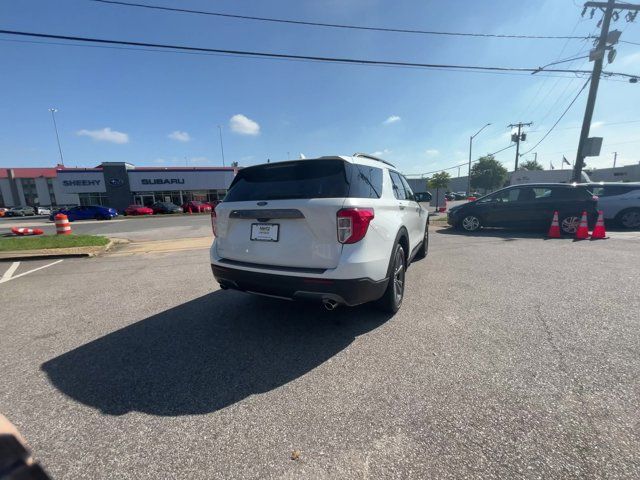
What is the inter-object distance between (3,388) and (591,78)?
21.1 meters

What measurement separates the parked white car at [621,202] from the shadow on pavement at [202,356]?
11540 mm

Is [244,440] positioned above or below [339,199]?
below

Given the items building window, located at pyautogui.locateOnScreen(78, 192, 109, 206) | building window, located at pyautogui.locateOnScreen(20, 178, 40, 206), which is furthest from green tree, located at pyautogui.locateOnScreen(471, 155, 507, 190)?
building window, located at pyautogui.locateOnScreen(20, 178, 40, 206)

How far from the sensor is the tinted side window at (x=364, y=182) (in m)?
2.87

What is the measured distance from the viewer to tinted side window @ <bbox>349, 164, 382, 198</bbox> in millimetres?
2873

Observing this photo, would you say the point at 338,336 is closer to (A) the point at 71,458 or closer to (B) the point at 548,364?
(B) the point at 548,364

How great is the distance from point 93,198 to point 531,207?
159 ft

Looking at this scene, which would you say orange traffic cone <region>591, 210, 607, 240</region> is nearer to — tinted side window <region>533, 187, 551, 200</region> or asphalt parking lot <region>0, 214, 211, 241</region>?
tinted side window <region>533, 187, 551, 200</region>

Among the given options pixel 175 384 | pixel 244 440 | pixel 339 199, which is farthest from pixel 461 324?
pixel 175 384

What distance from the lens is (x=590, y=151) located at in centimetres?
1412

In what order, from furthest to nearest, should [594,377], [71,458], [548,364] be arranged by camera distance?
[548,364]
[594,377]
[71,458]

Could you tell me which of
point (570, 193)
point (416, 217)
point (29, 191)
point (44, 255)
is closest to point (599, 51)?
point (570, 193)

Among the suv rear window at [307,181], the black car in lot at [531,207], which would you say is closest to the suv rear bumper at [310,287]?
the suv rear window at [307,181]

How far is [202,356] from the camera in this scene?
2.74 m
